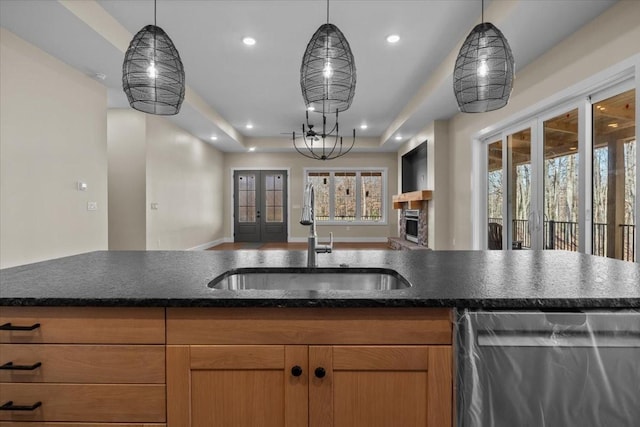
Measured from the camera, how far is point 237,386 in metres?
1.06

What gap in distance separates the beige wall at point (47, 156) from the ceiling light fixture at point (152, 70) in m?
2.39

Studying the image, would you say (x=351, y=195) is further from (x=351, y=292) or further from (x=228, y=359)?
(x=228, y=359)

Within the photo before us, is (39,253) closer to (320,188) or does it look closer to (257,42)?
(257,42)

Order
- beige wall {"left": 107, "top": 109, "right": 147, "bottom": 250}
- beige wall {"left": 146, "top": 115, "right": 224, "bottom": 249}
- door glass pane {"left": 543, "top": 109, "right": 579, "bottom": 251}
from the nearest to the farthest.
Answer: door glass pane {"left": 543, "top": 109, "right": 579, "bottom": 251} < beige wall {"left": 107, "top": 109, "right": 147, "bottom": 250} < beige wall {"left": 146, "top": 115, "right": 224, "bottom": 249}

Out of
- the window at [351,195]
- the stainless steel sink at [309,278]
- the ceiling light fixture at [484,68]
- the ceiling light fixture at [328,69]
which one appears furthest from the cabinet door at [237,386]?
the window at [351,195]

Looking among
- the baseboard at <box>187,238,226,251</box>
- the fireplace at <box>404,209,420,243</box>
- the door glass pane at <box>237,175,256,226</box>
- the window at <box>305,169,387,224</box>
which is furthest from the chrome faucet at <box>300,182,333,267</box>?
the door glass pane at <box>237,175,256,226</box>

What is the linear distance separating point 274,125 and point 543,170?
5.67 metres

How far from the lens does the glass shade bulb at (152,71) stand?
5.50ft

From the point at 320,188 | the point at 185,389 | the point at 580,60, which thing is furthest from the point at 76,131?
the point at 320,188

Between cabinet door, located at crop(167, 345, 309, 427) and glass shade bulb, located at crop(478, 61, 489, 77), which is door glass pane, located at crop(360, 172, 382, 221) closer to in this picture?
glass shade bulb, located at crop(478, 61, 489, 77)

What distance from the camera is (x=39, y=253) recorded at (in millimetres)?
3561

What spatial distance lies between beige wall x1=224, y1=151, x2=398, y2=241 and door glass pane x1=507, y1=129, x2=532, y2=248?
5.68 m

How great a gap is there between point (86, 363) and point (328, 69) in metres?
1.48

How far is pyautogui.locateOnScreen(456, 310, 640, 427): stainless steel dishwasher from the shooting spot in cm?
102
